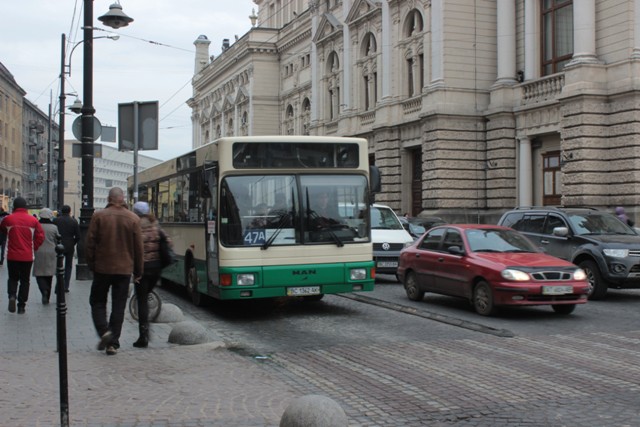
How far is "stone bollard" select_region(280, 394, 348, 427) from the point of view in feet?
17.0

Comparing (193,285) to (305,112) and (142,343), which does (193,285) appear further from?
(305,112)

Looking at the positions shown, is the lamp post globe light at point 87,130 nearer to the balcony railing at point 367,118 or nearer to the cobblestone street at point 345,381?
the cobblestone street at point 345,381

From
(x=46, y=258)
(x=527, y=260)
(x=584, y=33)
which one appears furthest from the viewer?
(x=584, y=33)

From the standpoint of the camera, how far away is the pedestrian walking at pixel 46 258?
12906 mm

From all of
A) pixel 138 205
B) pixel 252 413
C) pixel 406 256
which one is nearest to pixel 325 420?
pixel 252 413

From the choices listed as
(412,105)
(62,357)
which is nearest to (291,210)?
(62,357)

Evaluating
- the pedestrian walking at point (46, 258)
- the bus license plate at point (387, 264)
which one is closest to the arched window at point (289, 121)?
the bus license plate at point (387, 264)

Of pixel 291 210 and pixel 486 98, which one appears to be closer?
pixel 291 210

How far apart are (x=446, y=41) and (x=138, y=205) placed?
2877cm

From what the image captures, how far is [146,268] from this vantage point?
31.4 feet

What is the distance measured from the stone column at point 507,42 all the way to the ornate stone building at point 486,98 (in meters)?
0.04

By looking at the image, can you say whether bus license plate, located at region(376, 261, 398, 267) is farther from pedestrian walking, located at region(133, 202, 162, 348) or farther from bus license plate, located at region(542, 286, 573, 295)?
pedestrian walking, located at region(133, 202, 162, 348)

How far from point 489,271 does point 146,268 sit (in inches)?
221

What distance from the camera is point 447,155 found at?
35781mm
